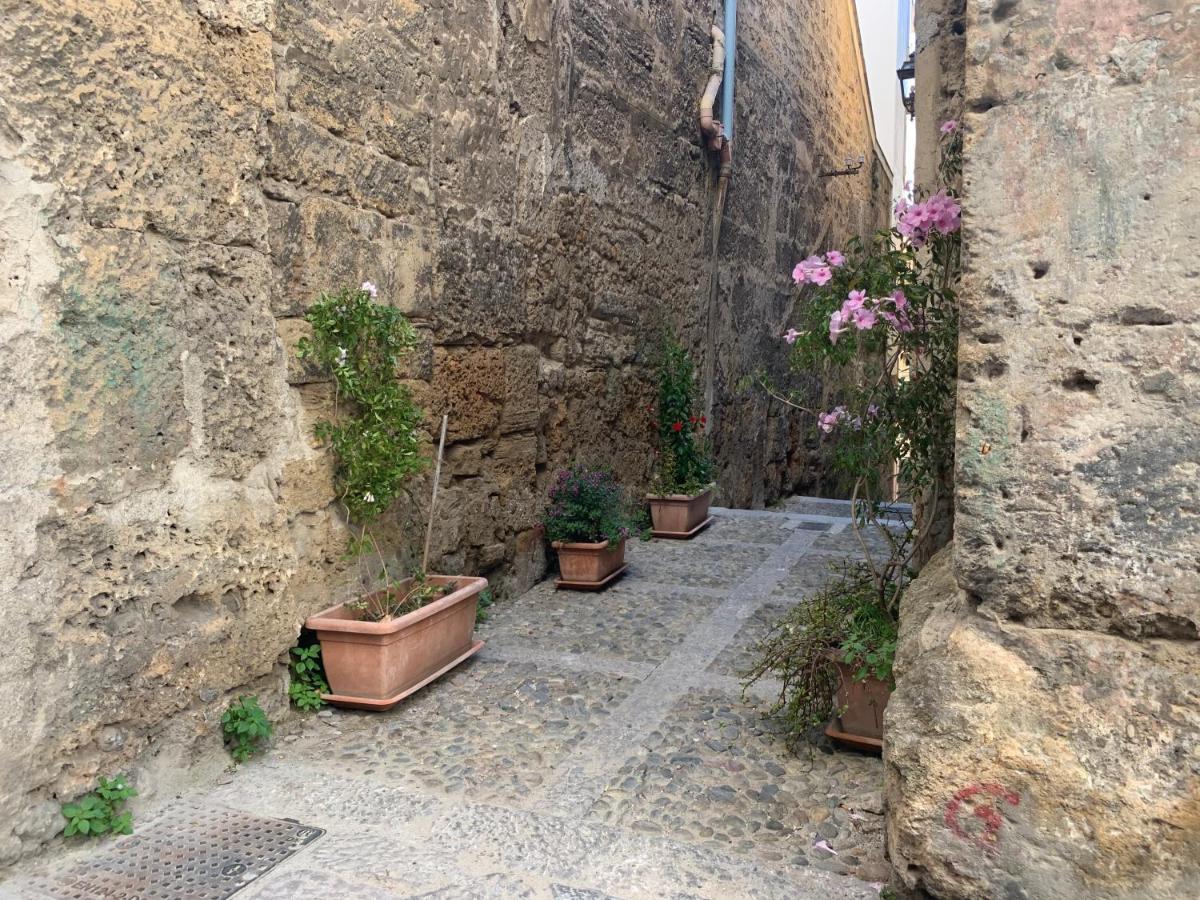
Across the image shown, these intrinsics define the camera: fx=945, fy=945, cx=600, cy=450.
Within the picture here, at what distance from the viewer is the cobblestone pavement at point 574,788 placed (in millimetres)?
2131

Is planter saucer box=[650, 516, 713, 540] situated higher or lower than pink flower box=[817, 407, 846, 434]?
lower

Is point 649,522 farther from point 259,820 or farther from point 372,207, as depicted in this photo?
point 259,820

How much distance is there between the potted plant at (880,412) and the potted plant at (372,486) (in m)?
1.15

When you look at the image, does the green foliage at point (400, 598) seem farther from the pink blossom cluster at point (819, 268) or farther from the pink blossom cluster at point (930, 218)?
the pink blossom cluster at point (930, 218)

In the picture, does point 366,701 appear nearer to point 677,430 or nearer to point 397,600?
point 397,600

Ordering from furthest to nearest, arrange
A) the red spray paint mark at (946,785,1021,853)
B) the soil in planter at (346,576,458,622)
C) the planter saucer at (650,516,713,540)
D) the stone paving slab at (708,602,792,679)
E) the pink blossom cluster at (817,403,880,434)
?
the planter saucer at (650,516,713,540), the stone paving slab at (708,602,792,679), the soil in planter at (346,576,458,622), the pink blossom cluster at (817,403,880,434), the red spray paint mark at (946,785,1021,853)

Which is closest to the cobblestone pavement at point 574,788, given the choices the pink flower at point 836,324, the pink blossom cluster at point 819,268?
the pink flower at point 836,324

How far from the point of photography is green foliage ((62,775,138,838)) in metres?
2.24

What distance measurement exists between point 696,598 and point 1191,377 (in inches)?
126

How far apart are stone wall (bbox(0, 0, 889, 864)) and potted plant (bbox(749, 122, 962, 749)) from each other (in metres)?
1.61

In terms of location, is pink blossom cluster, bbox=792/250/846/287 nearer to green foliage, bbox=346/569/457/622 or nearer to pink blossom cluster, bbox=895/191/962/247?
pink blossom cluster, bbox=895/191/962/247

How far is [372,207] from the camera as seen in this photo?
3.49 m

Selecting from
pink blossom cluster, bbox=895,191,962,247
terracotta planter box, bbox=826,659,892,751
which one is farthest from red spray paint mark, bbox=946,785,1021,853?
pink blossom cluster, bbox=895,191,962,247

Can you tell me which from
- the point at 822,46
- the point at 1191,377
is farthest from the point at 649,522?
the point at 822,46
